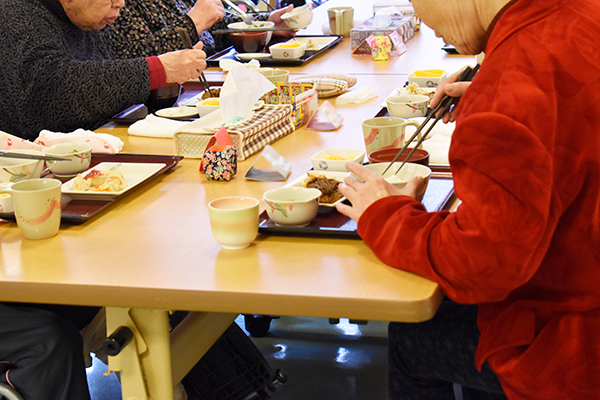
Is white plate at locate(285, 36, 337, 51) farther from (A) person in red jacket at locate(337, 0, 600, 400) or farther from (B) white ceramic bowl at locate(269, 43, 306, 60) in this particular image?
(A) person in red jacket at locate(337, 0, 600, 400)

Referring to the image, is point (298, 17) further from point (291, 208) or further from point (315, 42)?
point (291, 208)

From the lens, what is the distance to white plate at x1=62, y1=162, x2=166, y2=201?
1.33 meters

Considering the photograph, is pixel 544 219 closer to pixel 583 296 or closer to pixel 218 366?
pixel 583 296

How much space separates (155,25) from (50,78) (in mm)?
949

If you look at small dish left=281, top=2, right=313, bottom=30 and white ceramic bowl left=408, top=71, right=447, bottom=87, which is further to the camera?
small dish left=281, top=2, right=313, bottom=30

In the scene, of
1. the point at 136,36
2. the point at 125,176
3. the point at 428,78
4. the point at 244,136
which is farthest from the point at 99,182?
the point at 136,36

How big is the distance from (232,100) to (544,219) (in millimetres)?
1050

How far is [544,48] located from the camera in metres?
0.83

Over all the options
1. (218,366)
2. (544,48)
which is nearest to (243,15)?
(218,366)

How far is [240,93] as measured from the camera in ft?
5.59

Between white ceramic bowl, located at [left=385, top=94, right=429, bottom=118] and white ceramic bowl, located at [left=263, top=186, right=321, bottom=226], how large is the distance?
721 mm

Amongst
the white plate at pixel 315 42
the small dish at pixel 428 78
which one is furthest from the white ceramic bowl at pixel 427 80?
the white plate at pixel 315 42

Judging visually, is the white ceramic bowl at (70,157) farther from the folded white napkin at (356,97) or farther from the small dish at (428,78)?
the small dish at (428,78)

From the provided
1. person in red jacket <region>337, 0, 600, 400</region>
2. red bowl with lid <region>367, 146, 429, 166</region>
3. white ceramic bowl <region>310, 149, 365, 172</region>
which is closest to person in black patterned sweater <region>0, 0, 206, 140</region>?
white ceramic bowl <region>310, 149, 365, 172</region>
